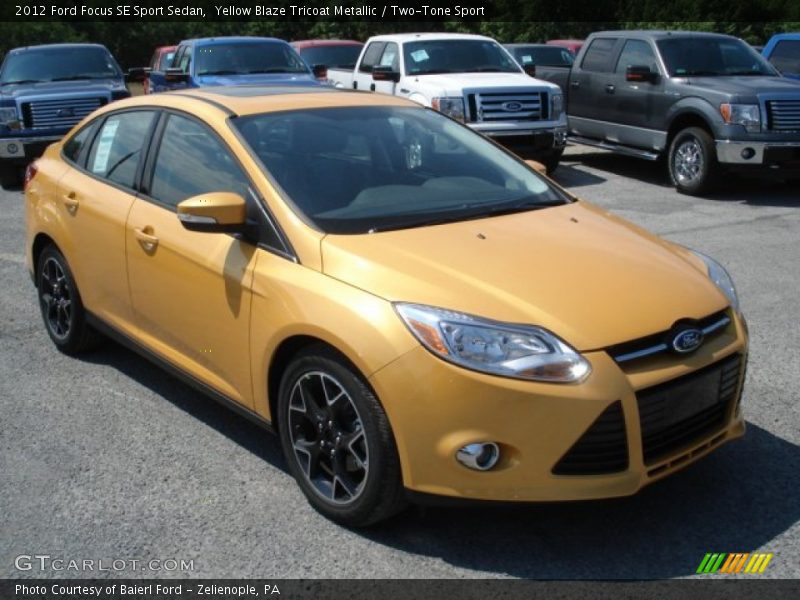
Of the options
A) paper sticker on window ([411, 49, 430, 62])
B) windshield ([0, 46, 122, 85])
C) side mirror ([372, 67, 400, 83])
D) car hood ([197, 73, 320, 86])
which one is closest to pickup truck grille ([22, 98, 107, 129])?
windshield ([0, 46, 122, 85])

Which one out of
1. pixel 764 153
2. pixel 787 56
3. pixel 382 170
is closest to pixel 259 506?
pixel 382 170

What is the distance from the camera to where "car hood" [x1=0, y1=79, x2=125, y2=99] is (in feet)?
41.0

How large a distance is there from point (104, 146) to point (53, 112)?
7.90m

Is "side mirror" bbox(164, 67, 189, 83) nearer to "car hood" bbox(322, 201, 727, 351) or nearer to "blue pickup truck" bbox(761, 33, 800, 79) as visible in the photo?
"blue pickup truck" bbox(761, 33, 800, 79)

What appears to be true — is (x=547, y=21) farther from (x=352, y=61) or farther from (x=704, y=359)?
(x=704, y=359)

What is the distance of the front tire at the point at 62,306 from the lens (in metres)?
5.45

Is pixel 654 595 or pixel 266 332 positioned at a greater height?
pixel 266 332

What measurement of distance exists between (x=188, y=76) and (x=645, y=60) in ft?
21.6

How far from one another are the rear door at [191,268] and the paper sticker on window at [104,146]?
59 cm

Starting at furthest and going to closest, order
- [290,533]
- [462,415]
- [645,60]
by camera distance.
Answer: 1. [645,60]
2. [290,533]
3. [462,415]

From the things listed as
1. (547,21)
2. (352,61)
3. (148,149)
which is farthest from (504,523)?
(547,21)

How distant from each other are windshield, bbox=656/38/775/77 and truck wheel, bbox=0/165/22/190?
29.4 ft

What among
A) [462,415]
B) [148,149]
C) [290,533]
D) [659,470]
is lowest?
[290,533]

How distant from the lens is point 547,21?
34.1m
